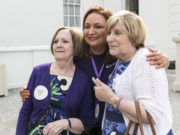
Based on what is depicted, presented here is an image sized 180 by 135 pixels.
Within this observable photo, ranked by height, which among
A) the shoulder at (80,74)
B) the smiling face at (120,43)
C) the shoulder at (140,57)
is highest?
the smiling face at (120,43)

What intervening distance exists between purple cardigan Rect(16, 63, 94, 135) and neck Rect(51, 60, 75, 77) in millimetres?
43

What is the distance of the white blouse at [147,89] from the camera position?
142 centimetres

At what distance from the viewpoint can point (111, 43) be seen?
5.48 feet

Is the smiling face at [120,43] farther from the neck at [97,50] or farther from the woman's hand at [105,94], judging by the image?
the neck at [97,50]

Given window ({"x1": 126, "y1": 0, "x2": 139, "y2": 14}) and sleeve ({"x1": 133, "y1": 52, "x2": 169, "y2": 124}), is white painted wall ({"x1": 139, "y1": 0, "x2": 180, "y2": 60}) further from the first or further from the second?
sleeve ({"x1": 133, "y1": 52, "x2": 169, "y2": 124})

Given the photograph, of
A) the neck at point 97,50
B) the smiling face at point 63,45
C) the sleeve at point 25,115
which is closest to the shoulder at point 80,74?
the smiling face at point 63,45

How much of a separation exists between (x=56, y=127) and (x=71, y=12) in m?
12.3

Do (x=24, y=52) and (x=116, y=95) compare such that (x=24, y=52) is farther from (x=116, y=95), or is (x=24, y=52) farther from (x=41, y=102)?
(x=116, y=95)

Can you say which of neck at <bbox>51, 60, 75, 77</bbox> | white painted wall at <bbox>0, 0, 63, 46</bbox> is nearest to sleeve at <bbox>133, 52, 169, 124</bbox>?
neck at <bbox>51, 60, 75, 77</bbox>

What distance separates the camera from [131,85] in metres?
1.54

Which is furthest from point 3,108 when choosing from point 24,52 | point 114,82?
point 114,82

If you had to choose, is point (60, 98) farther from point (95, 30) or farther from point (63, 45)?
point (95, 30)

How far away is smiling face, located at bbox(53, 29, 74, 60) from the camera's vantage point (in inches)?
78.0

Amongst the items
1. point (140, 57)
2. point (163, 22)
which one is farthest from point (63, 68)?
point (163, 22)
